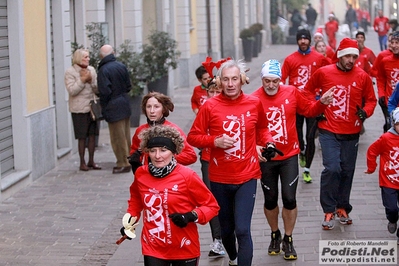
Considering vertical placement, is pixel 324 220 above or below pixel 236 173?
below

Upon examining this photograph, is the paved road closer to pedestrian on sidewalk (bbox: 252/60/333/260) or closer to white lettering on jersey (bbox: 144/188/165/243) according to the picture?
pedestrian on sidewalk (bbox: 252/60/333/260)

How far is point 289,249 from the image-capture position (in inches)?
322

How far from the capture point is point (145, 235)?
242 inches

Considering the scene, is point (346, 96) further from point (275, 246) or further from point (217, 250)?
point (217, 250)

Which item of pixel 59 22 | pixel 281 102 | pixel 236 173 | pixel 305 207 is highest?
pixel 59 22

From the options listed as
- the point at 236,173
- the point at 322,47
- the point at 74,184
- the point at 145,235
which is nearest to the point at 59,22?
the point at 74,184

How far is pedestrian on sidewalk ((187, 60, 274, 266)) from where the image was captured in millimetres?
7164

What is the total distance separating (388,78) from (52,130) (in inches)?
196

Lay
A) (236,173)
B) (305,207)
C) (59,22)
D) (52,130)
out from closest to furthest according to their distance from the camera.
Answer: (236,173) → (305,207) → (52,130) → (59,22)

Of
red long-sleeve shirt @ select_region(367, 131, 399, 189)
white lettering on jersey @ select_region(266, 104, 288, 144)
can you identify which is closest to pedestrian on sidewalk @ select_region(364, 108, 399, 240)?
red long-sleeve shirt @ select_region(367, 131, 399, 189)

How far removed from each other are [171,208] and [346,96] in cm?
361

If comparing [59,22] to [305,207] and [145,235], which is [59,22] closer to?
[305,207]

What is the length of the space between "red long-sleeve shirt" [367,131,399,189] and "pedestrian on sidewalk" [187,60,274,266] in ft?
5.42

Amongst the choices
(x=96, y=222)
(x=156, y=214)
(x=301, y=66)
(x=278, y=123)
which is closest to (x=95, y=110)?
(x=301, y=66)
